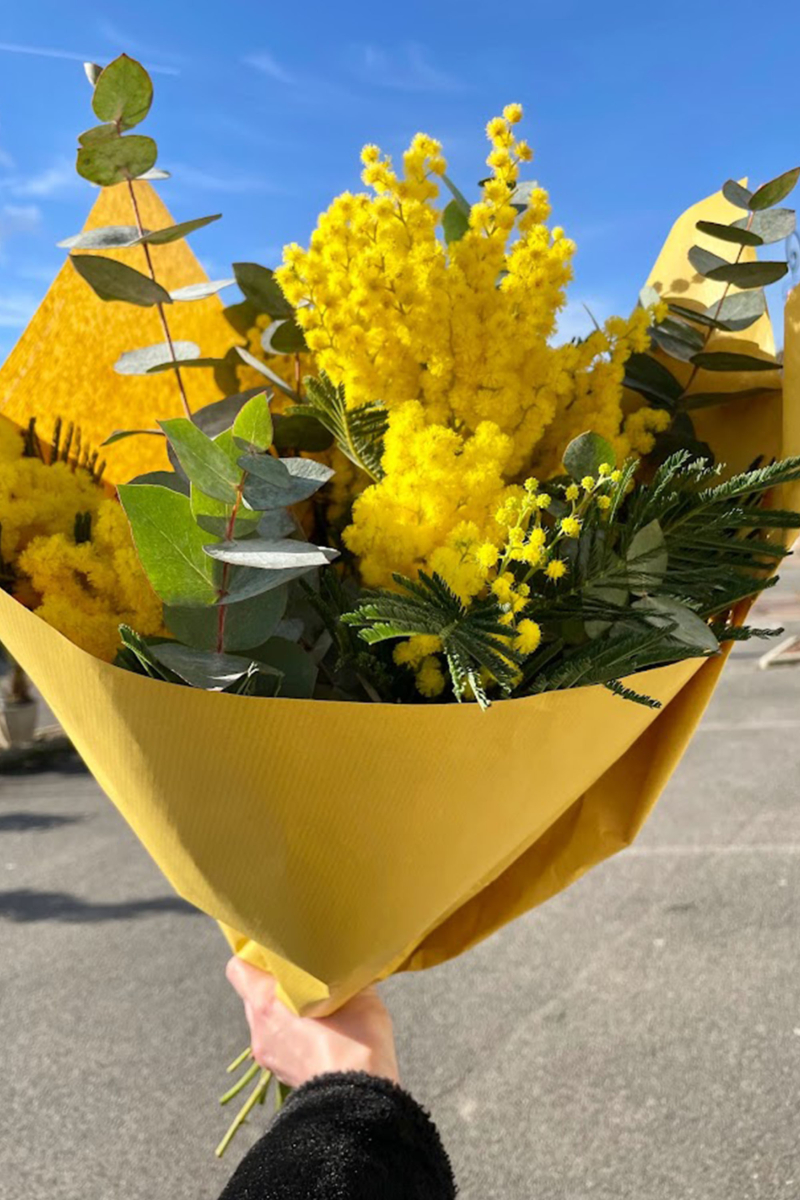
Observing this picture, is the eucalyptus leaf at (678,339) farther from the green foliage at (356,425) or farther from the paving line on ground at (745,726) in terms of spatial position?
the paving line on ground at (745,726)

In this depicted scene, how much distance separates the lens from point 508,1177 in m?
2.91

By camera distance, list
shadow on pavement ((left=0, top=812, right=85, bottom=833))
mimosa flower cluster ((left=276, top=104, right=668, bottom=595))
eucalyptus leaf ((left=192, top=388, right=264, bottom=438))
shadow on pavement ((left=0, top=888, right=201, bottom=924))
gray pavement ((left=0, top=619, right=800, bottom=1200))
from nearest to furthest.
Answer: mimosa flower cluster ((left=276, top=104, right=668, bottom=595)), eucalyptus leaf ((left=192, top=388, right=264, bottom=438)), gray pavement ((left=0, top=619, right=800, bottom=1200)), shadow on pavement ((left=0, top=888, right=201, bottom=924)), shadow on pavement ((left=0, top=812, right=85, bottom=833))

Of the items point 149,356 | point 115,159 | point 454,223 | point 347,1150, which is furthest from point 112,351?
point 347,1150

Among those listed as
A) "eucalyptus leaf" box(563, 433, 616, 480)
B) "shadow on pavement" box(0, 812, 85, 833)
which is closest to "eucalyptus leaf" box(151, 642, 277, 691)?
"eucalyptus leaf" box(563, 433, 616, 480)

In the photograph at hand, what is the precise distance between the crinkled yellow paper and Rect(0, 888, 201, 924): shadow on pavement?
4308 mm

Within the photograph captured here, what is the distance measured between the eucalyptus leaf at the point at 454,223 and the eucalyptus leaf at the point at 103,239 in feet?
0.75

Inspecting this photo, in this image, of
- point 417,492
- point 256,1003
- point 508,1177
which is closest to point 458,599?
point 417,492

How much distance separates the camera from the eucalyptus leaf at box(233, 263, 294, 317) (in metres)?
0.80

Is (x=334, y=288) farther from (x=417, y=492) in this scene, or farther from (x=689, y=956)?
(x=689, y=956)

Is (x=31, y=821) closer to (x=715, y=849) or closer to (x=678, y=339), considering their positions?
(x=715, y=849)

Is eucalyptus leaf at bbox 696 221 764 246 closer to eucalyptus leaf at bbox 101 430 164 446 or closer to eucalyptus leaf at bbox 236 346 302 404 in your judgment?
eucalyptus leaf at bbox 236 346 302 404

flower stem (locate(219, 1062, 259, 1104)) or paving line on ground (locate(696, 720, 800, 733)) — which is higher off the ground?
flower stem (locate(219, 1062, 259, 1104))

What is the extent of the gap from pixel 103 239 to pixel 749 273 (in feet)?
1.55

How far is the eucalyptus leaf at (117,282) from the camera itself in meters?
0.75
